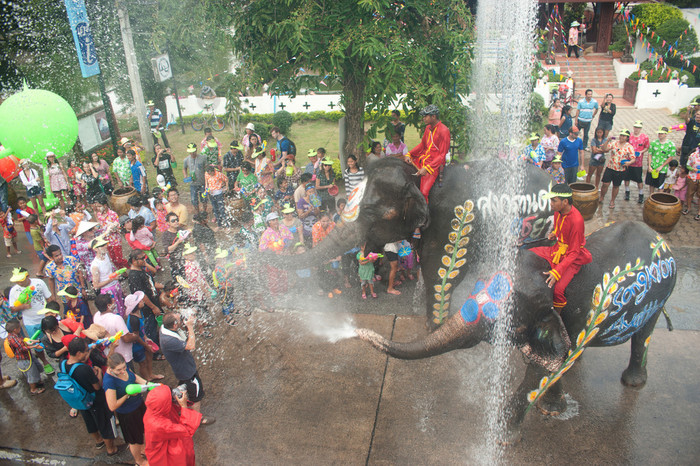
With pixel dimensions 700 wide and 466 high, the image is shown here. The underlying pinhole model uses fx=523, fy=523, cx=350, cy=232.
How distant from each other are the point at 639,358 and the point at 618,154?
17.8 feet

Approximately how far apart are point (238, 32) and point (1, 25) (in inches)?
364

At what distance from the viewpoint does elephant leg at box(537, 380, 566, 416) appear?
17.9ft

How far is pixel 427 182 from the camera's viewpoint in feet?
20.0

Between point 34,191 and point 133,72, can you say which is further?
point 133,72

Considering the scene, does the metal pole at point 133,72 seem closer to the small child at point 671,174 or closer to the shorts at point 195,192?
the shorts at point 195,192

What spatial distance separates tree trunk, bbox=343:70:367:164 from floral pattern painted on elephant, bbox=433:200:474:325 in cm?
434

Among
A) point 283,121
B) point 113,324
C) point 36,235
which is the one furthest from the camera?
point 283,121

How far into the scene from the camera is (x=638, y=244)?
17.2 feet

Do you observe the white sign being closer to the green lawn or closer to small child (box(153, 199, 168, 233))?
the green lawn

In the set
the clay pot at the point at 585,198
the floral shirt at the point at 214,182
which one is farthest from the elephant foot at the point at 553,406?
the floral shirt at the point at 214,182

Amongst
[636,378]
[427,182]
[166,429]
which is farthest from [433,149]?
[166,429]

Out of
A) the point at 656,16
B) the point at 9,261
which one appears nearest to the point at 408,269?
the point at 9,261

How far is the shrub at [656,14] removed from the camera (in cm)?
2027

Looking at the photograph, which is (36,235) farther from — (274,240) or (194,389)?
A: (194,389)
